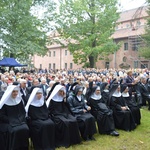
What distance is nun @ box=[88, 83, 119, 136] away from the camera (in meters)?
6.67

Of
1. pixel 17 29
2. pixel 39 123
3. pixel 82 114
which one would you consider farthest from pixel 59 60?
pixel 39 123

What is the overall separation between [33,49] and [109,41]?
1207 centimetres

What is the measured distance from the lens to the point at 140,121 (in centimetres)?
802

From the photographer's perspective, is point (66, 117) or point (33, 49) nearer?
point (66, 117)

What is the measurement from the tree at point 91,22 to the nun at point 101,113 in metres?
20.5

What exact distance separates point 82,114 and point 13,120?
6.45ft

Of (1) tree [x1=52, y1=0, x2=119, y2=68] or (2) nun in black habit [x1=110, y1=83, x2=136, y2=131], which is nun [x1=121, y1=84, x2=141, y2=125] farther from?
(1) tree [x1=52, y1=0, x2=119, y2=68]

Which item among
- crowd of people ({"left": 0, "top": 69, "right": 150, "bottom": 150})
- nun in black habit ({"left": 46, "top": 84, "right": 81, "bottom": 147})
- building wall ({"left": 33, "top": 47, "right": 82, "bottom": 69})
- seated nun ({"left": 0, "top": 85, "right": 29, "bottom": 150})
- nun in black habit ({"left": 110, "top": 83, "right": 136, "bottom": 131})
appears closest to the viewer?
seated nun ({"left": 0, "top": 85, "right": 29, "bottom": 150})

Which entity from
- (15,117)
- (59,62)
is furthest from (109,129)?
(59,62)

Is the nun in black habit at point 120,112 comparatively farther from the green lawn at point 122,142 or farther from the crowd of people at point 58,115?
the green lawn at point 122,142

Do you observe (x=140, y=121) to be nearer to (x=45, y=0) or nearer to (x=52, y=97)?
(x=52, y=97)

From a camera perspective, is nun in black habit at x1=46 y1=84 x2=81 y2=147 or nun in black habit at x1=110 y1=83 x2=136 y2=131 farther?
nun in black habit at x1=110 y1=83 x2=136 y2=131

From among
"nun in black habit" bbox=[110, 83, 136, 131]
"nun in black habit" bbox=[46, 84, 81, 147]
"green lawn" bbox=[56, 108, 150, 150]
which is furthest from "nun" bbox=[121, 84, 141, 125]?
"nun in black habit" bbox=[46, 84, 81, 147]

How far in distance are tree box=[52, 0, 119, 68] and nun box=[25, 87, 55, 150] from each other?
22.3 m
